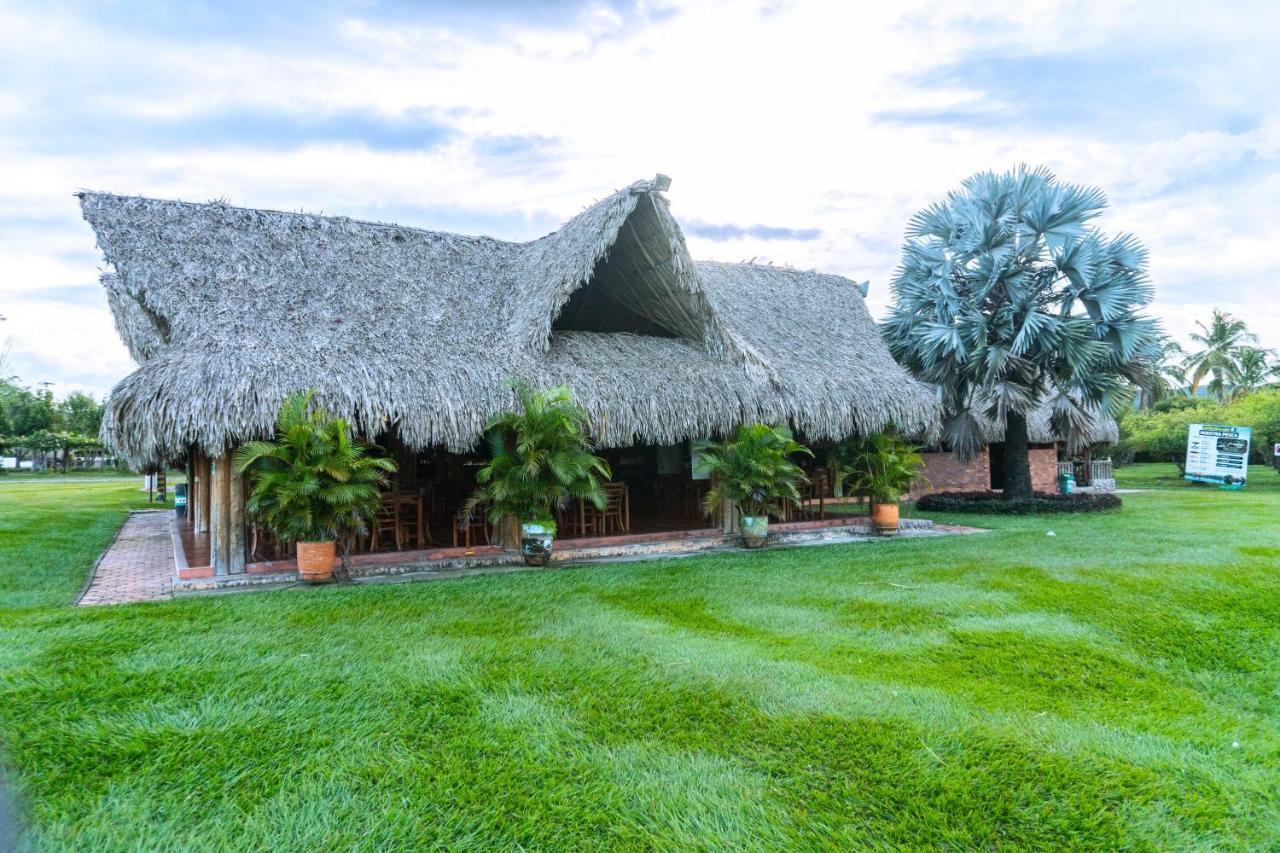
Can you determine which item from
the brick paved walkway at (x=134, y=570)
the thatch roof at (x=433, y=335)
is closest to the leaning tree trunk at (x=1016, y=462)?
the thatch roof at (x=433, y=335)

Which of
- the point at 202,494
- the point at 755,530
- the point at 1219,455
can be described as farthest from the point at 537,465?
the point at 1219,455

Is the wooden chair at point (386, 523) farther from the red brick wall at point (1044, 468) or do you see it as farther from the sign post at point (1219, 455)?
the sign post at point (1219, 455)

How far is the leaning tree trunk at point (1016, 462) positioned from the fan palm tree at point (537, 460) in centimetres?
897

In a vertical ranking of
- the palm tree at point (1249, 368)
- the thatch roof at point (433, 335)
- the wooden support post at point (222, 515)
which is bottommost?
the wooden support post at point (222, 515)

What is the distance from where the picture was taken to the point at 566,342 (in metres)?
8.80

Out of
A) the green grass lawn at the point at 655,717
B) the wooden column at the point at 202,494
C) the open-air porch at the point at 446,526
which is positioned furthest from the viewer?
the wooden column at the point at 202,494

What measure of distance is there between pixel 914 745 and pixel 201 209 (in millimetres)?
9368

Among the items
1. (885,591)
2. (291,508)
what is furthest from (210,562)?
(885,591)

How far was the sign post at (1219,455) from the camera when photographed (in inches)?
743

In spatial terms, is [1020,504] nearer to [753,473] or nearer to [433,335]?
[753,473]

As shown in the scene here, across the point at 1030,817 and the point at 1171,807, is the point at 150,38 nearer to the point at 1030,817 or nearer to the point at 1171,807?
the point at 1030,817

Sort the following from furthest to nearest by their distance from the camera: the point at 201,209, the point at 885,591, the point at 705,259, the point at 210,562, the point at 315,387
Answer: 1. the point at 705,259
2. the point at 201,209
3. the point at 210,562
4. the point at 315,387
5. the point at 885,591

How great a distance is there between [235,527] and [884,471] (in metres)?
8.09

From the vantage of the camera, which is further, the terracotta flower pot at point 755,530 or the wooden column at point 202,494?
the terracotta flower pot at point 755,530
